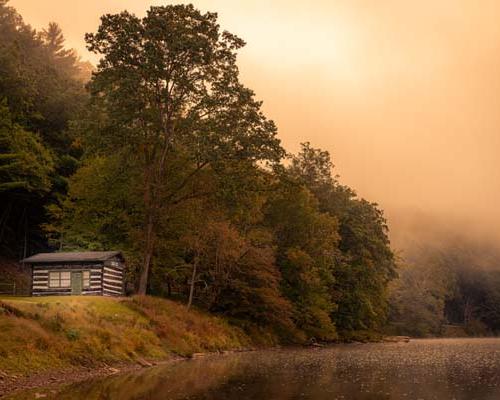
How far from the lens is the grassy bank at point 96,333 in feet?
99.7

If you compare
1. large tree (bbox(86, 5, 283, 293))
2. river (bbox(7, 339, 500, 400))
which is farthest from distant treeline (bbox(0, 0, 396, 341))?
river (bbox(7, 339, 500, 400))

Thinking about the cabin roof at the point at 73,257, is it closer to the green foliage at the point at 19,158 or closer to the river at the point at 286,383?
the green foliage at the point at 19,158

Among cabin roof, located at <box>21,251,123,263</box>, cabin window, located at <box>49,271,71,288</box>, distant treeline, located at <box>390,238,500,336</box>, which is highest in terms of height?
cabin roof, located at <box>21,251,123,263</box>

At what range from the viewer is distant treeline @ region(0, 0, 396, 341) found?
52.8m

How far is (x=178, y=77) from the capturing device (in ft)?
171

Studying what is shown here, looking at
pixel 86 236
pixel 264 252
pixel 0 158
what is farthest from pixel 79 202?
pixel 264 252

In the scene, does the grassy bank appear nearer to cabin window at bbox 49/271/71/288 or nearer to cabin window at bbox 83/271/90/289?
cabin window at bbox 83/271/90/289

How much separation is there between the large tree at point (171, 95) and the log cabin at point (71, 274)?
4.70 meters

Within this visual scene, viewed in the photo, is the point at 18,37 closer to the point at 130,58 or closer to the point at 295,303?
the point at 130,58

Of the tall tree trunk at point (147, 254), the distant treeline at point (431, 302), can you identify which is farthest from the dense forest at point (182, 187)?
the distant treeline at point (431, 302)

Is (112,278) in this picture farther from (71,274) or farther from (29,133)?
(29,133)

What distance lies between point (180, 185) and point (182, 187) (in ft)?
1.67

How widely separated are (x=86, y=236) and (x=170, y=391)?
46096 millimetres

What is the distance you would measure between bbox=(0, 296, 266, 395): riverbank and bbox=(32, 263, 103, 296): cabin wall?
6081mm
